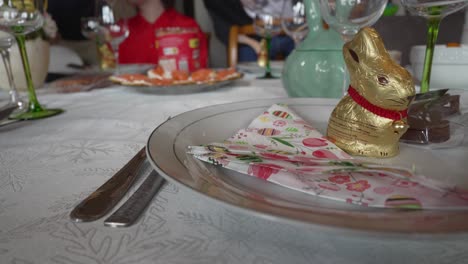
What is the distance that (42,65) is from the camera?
714 millimetres

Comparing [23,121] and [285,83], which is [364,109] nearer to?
[285,83]

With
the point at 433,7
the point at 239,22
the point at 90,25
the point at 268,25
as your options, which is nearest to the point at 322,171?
the point at 433,7

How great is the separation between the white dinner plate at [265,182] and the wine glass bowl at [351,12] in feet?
0.37

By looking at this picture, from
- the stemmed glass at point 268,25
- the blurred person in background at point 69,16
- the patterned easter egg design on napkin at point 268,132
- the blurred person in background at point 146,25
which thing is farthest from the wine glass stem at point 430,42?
the blurred person in background at point 69,16

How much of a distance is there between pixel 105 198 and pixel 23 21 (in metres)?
0.41

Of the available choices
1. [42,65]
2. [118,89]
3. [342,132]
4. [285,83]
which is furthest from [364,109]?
[42,65]

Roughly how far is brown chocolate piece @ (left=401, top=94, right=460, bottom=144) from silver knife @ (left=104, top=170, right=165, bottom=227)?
0.83 feet

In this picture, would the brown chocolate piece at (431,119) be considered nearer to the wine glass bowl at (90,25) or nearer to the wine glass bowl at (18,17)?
the wine glass bowl at (18,17)

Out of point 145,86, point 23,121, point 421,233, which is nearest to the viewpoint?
point 421,233

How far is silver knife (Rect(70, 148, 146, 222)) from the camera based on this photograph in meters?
0.21

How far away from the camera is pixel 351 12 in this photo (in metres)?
0.43

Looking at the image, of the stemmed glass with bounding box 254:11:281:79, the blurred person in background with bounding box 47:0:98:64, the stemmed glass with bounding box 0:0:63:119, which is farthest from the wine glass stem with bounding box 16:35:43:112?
the blurred person in background with bounding box 47:0:98:64

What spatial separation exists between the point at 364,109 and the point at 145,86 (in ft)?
1.51

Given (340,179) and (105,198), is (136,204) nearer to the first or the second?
(105,198)
